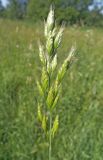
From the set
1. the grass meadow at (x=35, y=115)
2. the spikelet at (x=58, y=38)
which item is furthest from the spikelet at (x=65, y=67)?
the grass meadow at (x=35, y=115)

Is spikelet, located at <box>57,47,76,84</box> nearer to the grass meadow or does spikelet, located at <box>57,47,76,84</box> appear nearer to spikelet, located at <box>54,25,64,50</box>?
spikelet, located at <box>54,25,64,50</box>

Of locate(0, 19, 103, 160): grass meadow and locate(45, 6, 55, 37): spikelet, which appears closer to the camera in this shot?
locate(45, 6, 55, 37): spikelet

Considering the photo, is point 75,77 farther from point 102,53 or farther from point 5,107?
point 102,53

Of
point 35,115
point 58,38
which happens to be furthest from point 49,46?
point 35,115

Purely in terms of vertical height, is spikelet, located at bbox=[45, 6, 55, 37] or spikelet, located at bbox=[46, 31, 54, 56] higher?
spikelet, located at bbox=[45, 6, 55, 37]

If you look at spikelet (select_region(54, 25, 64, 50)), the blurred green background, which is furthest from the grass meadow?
spikelet (select_region(54, 25, 64, 50))

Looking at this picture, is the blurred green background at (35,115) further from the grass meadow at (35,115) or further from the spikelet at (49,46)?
the spikelet at (49,46)

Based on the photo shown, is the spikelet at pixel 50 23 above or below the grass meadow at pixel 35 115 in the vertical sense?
above

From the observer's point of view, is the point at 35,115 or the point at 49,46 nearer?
the point at 49,46

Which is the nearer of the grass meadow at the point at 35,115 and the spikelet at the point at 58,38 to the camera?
the spikelet at the point at 58,38

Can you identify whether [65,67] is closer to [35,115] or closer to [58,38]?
[58,38]

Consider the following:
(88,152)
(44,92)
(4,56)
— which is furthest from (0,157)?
(4,56)
